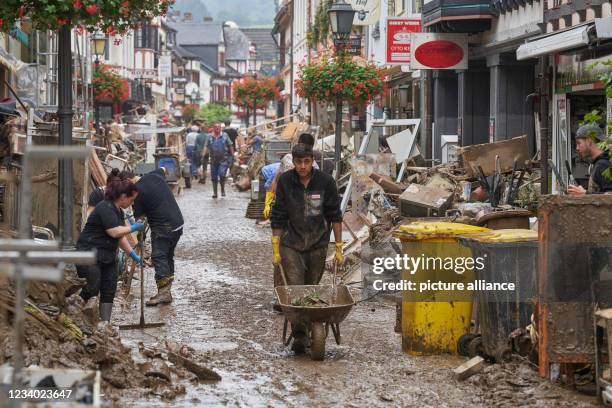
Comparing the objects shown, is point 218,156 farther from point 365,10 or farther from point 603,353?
point 603,353

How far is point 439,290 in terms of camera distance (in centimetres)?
991

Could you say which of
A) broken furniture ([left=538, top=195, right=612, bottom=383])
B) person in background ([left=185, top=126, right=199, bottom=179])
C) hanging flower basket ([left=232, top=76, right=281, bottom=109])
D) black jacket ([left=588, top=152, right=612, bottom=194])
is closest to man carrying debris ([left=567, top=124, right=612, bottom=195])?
black jacket ([left=588, top=152, right=612, bottom=194])

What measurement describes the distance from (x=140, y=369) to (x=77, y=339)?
0.48 m

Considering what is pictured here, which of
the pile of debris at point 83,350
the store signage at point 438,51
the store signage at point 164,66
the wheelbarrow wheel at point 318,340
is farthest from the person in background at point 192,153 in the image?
the store signage at point 164,66

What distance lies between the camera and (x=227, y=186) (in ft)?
125

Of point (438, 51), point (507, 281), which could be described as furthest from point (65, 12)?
point (438, 51)

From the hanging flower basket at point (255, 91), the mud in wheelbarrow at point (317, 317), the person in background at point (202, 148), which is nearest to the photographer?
the mud in wheelbarrow at point (317, 317)

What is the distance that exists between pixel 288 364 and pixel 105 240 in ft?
6.65

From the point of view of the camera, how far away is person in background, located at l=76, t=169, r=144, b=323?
412 inches

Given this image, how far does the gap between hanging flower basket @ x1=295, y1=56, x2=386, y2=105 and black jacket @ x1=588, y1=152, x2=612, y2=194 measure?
12763 millimetres

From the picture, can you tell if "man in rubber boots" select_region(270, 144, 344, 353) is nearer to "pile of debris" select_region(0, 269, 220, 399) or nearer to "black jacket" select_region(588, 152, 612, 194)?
"pile of debris" select_region(0, 269, 220, 399)

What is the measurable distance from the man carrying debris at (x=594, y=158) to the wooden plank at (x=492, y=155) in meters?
7.02

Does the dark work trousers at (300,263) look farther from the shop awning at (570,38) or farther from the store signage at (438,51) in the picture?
the store signage at (438,51)

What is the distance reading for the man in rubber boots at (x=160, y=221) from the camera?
13.1 m
